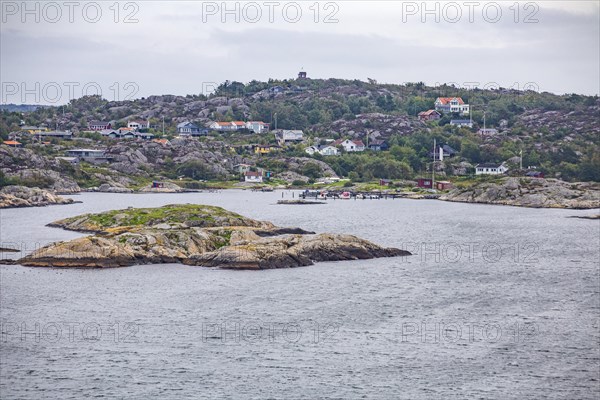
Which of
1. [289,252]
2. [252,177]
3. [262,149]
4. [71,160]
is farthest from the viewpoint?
[262,149]

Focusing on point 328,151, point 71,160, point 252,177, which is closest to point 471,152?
point 328,151

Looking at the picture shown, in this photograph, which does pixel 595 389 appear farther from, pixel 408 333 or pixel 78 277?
pixel 78 277

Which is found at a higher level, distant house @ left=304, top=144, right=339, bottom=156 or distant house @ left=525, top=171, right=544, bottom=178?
distant house @ left=304, top=144, right=339, bottom=156

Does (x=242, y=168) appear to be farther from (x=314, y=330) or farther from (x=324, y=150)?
(x=314, y=330)

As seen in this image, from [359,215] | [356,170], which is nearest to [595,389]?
[359,215]

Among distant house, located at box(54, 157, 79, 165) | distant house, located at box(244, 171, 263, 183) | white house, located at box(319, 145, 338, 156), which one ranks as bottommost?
distant house, located at box(244, 171, 263, 183)

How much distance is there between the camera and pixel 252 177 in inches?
6806

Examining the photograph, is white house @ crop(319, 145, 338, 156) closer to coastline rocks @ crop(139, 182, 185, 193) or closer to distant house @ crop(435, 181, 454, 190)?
distant house @ crop(435, 181, 454, 190)

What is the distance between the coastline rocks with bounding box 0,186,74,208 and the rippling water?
52.5m

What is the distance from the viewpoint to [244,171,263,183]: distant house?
173000mm

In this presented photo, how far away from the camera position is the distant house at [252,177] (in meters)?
173

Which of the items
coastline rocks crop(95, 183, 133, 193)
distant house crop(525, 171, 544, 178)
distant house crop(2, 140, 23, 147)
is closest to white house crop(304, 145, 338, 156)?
coastline rocks crop(95, 183, 133, 193)

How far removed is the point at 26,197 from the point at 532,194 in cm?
8153

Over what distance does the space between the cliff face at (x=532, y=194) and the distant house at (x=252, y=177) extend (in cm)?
4164
